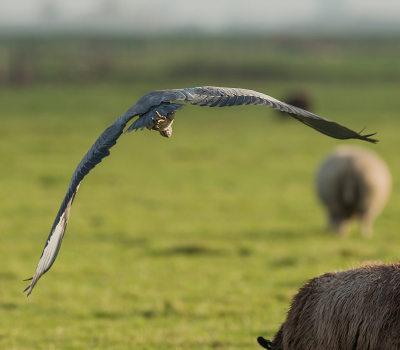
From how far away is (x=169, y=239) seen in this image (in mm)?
13391

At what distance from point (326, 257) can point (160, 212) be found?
6.10 m

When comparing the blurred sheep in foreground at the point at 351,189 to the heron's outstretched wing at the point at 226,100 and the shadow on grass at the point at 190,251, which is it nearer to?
the shadow on grass at the point at 190,251

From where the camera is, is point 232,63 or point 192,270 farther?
point 232,63

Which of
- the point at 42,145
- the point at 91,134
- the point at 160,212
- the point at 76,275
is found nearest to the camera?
the point at 76,275

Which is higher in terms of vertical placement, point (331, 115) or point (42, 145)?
point (331, 115)

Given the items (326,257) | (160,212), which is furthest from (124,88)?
(326,257)

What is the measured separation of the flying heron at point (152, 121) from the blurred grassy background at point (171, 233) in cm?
315

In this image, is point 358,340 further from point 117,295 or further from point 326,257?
point 326,257

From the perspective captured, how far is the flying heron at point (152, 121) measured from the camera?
10.9 ft

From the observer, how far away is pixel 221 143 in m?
30.6

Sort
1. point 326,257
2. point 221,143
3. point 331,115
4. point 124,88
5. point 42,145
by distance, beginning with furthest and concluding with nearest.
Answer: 1. point 124,88
2. point 331,115
3. point 221,143
4. point 42,145
5. point 326,257

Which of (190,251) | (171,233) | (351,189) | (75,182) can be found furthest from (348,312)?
(171,233)

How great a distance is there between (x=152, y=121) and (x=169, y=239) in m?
10.2

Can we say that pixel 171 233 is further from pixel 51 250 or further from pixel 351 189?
pixel 51 250
